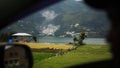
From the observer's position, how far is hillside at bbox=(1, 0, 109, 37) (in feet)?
4.31

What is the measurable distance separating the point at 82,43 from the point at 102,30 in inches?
13.8

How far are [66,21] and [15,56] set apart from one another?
0.34 m

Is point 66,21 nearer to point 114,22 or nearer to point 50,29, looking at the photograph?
point 50,29

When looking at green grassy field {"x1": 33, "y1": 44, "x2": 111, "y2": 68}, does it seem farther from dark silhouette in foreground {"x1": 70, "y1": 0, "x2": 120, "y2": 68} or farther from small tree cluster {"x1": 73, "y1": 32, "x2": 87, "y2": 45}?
dark silhouette in foreground {"x1": 70, "y1": 0, "x2": 120, "y2": 68}

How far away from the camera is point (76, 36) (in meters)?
1.56

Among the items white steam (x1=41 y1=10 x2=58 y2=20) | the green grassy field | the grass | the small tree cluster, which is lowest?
the green grassy field

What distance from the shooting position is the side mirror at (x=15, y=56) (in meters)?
1.62

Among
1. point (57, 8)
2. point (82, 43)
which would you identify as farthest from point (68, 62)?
point (57, 8)

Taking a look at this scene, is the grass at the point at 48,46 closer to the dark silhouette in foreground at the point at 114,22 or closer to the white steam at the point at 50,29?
the white steam at the point at 50,29

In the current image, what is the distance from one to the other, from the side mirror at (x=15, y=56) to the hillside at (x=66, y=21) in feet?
0.36

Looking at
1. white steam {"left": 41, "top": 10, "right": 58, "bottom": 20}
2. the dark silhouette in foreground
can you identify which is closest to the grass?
white steam {"left": 41, "top": 10, "right": 58, "bottom": 20}

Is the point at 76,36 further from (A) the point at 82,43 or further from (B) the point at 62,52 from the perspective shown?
(B) the point at 62,52

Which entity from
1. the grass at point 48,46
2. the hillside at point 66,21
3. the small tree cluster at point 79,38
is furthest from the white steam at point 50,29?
the grass at point 48,46

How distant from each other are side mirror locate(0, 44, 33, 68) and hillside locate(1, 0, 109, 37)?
0.11m
